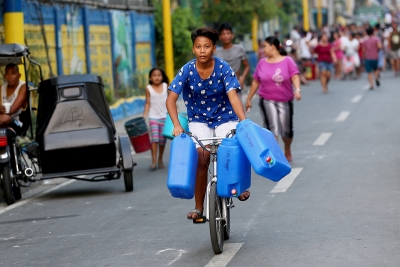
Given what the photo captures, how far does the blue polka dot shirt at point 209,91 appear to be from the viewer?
7.47m

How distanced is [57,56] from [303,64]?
649 inches

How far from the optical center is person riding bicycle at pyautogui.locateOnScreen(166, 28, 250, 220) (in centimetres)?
737

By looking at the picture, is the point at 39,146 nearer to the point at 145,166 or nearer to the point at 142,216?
the point at 142,216

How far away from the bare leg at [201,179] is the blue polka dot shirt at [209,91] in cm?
34

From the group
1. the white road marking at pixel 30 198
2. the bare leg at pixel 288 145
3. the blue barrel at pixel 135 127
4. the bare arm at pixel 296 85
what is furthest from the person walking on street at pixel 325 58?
the white road marking at pixel 30 198

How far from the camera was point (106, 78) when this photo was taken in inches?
902

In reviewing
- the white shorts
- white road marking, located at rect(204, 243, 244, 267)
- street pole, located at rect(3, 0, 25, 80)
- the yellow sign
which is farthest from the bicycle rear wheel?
the yellow sign

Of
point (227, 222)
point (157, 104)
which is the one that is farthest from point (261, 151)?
point (157, 104)

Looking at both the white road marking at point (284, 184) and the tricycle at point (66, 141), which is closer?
the white road marking at point (284, 184)

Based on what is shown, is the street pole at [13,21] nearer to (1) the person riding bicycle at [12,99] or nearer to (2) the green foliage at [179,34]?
(1) the person riding bicycle at [12,99]

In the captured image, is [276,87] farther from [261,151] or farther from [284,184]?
[261,151]

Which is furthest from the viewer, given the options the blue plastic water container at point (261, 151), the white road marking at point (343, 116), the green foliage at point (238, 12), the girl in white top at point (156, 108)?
the green foliage at point (238, 12)

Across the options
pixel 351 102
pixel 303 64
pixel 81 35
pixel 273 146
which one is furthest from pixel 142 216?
pixel 303 64

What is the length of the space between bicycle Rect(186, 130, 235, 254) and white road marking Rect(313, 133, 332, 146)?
7.70 metres
